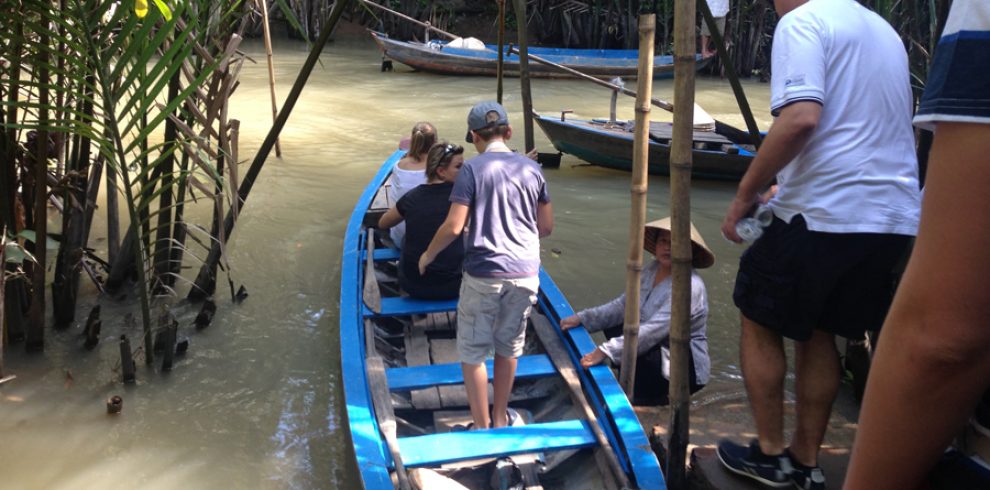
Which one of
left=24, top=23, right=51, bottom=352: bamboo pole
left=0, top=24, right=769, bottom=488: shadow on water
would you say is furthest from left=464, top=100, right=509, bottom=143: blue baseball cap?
left=24, top=23, right=51, bottom=352: bamboo pole

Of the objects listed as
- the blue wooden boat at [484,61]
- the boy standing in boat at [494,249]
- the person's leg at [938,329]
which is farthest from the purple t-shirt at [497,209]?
the blue wooden boat at [484,61]

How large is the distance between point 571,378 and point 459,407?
0.52 meters

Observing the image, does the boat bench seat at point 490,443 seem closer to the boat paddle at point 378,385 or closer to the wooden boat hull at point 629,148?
the boat paddle at point 378,385

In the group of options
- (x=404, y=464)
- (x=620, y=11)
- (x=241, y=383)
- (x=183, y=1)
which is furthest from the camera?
(x=620, y=11)

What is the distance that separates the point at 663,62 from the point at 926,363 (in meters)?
15.6

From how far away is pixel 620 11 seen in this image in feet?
59.6

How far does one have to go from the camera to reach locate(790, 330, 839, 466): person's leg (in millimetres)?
2617

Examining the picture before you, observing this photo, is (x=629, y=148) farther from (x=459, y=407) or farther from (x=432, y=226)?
(x=459, y=407)

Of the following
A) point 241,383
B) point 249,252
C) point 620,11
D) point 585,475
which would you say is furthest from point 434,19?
point 585,475

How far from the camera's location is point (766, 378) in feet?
8.77

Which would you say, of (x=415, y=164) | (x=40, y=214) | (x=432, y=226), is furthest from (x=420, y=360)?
(x=40, y=214)

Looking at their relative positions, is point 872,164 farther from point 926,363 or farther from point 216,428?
point 216,428

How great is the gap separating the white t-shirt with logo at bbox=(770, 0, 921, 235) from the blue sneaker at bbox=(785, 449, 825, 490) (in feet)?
2.39

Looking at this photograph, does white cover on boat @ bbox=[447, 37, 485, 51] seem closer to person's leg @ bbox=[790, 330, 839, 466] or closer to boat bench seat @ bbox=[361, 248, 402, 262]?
boat bench seat @ bbox=[361, 248, 402, 262]
